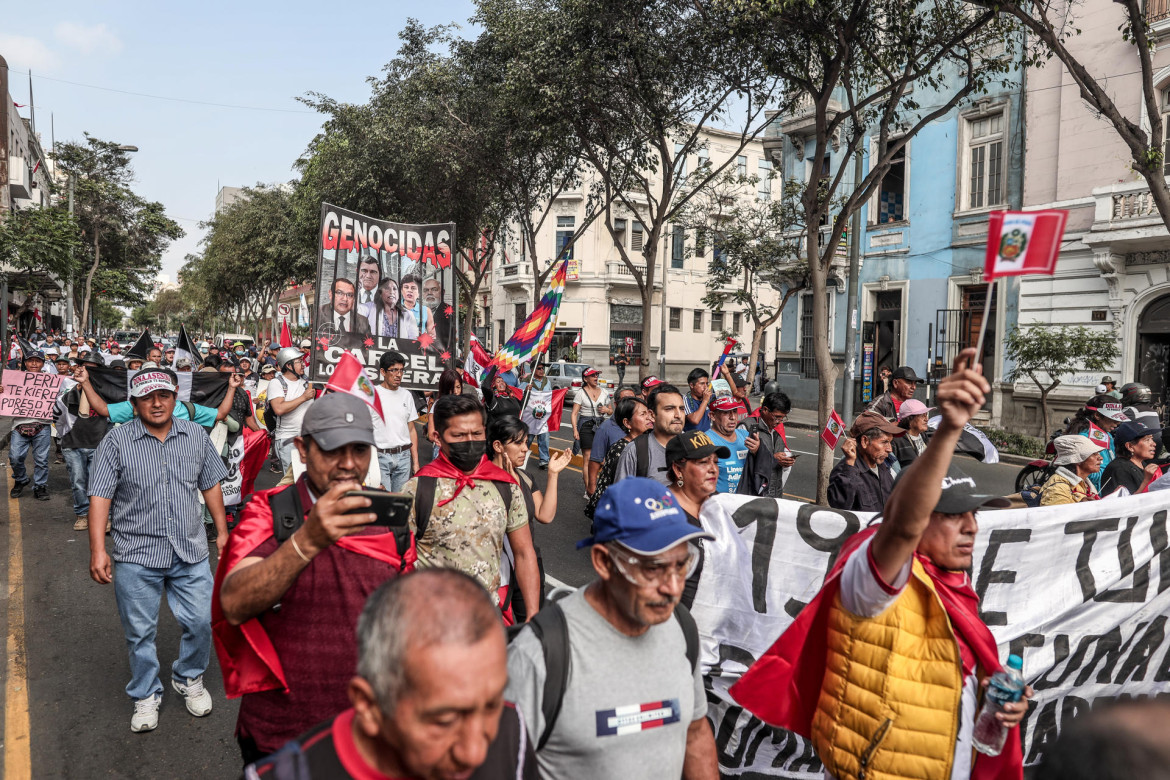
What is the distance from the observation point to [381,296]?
331 inches

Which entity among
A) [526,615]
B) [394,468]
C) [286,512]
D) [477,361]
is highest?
[477,361]

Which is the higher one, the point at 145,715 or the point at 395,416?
the point at 395,416

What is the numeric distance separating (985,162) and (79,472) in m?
20.6

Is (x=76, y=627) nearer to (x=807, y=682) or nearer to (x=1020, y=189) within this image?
(x=807, y=682)

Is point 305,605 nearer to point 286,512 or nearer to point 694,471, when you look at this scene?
point 286,512

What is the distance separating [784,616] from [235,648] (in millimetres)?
2492

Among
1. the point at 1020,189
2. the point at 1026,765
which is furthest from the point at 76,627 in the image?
the point at 1020,189

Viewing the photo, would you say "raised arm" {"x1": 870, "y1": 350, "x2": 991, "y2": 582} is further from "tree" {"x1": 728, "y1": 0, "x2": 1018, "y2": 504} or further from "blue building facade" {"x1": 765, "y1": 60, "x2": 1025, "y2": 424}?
"blue building facade" {"x1": 765, "y1": 60, "x2": 1025, "y2": 424}

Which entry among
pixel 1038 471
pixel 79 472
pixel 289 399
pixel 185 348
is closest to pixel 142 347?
pixel 185 348

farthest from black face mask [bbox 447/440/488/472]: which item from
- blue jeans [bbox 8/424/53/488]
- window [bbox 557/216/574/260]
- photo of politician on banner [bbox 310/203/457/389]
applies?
window [bbox 557/216/574/260]

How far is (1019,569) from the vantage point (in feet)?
13.0

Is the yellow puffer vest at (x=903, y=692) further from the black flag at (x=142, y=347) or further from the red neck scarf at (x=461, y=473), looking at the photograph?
the black flag at (x=142, y=347)

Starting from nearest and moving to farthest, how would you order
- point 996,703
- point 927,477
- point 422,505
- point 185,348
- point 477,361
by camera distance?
point 927,477 → point 996,703 → point 422,505 → point 185,348 → point 477,361

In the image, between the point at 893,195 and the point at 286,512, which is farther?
the point at 893,195
